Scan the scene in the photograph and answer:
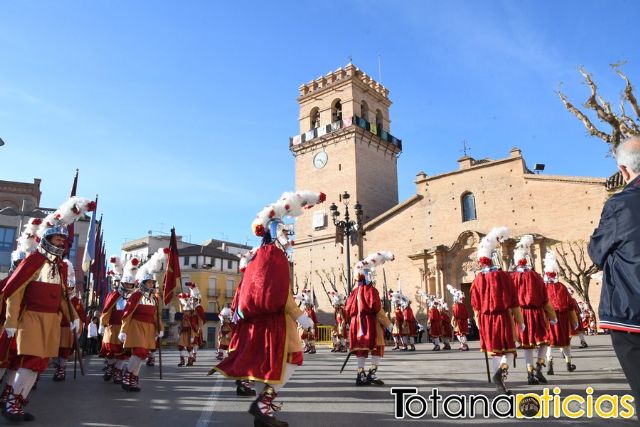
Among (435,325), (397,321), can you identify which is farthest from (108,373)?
(435,325)

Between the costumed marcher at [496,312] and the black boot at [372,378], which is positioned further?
the black boot at [372,378]

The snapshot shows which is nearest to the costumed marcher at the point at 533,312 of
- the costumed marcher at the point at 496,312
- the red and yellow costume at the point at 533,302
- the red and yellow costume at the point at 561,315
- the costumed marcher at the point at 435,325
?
the red and yellow costume at the point at 533,302

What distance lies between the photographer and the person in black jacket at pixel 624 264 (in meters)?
2.91

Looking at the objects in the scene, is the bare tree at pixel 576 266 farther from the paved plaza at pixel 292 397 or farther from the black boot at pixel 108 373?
the black boot at pixel 108 373

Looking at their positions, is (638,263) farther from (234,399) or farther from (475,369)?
(475,369)

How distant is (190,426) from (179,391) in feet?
10.6

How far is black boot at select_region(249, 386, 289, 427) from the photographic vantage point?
15.1 feet

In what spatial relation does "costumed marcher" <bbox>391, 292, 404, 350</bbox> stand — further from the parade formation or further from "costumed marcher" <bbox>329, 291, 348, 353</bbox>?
the parade formation

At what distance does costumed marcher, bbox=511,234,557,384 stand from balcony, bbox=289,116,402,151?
33069 millimetres

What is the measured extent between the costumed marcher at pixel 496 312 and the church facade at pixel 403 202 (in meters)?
21.8

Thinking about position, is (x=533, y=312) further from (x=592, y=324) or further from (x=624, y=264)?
(x=592, y=324)

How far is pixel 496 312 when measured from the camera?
7.38 meters

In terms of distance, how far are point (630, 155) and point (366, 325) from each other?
5.96 m

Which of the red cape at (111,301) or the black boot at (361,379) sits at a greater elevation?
the red cape at (111,301)
